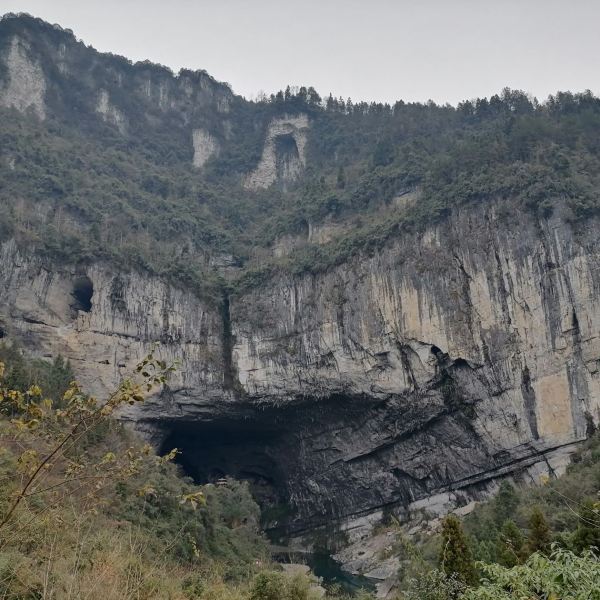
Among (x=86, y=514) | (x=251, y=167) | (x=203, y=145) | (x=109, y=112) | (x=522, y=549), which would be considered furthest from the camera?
(x=203, y=145)

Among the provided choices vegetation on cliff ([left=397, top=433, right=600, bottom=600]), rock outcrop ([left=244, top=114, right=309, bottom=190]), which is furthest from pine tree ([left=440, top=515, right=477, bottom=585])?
rock outcrop ([left=244, top=114, right=309, bottom=190])

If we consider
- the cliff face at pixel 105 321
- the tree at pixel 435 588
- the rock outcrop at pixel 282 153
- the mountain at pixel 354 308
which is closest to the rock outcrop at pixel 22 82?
the mountain at pixel 354 308

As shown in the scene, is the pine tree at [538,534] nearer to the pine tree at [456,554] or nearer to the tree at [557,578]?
the pine tree at [456,554]

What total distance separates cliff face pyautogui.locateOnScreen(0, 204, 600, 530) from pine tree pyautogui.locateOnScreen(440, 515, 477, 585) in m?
14.9

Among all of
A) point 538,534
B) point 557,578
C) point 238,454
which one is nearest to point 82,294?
point 238,454

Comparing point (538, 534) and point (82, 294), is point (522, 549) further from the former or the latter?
point (82, 294)

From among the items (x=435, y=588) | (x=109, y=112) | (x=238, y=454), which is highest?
(x=109, y=112)

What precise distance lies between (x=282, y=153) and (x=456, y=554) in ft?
176

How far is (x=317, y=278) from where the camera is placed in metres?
36.2

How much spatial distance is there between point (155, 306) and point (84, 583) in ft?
104

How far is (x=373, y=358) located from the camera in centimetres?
3212

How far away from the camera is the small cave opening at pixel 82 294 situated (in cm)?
3494

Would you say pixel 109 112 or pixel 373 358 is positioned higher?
pixel 109 112

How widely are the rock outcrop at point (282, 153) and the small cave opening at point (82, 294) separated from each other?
27.9 metres
